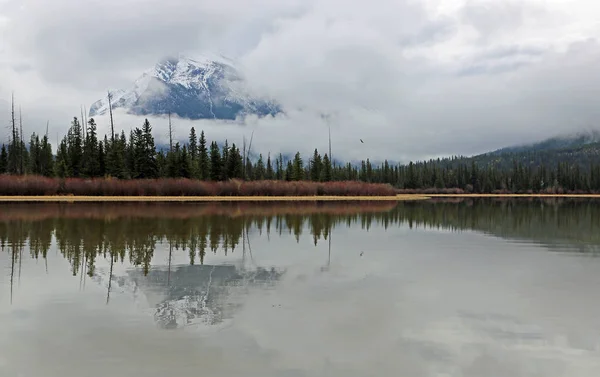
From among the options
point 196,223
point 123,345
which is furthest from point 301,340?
point 196,223

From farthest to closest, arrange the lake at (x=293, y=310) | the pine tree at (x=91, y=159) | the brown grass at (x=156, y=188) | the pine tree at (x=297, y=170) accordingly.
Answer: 1. the pine tree at (x=297, y=170)
2. the pine tree at (x=91, y=159)
3. the brown grass at (x=156, y=188)
4. the lake at (x=293, y=310)

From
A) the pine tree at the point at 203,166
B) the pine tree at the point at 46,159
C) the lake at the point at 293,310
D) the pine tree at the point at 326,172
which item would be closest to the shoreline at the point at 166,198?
the pine tree at the point at 203,166

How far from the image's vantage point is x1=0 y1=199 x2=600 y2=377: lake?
25.7 feet

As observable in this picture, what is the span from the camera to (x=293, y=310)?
421 inches

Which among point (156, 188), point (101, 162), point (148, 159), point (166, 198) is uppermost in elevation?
point (148, 159)

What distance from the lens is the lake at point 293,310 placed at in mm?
7848

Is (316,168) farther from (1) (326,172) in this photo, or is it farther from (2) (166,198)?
(2) (166,198)

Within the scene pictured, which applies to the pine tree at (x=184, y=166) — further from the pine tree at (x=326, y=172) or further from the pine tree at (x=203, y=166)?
the pine tree at (x=326, y=172)

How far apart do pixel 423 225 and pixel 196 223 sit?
15.0 m

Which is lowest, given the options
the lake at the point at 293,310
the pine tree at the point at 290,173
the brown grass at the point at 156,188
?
the lake at the point at 293,310

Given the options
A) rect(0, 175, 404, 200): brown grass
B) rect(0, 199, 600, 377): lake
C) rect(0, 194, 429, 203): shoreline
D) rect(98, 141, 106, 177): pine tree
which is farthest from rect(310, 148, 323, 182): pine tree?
rect(0, 199, 600, 377): lake

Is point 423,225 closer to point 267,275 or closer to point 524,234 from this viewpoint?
point 524,234

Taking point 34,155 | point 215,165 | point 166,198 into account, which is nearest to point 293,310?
point 166,198

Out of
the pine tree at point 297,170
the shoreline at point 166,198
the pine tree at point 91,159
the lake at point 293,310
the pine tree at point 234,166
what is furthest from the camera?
Answer: the pine tree at point 297,170
